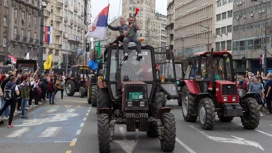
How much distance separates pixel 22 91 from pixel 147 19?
121043mm

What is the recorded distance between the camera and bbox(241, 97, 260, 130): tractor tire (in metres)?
14.3

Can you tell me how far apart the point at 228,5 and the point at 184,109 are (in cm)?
6076

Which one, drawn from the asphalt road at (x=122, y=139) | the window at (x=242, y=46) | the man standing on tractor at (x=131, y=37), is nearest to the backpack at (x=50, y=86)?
the asphalt road at (x=122, y=139)

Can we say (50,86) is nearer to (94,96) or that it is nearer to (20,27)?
(94,96)

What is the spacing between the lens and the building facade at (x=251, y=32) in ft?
185

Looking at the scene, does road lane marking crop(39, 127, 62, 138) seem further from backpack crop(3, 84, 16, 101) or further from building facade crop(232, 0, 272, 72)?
building facade crop(232, 0, 272, 72)

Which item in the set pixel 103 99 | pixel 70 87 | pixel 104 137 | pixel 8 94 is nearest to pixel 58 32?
pixel 70 87

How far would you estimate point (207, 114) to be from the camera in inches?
548

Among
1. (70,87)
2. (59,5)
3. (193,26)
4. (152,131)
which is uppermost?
(59,5)

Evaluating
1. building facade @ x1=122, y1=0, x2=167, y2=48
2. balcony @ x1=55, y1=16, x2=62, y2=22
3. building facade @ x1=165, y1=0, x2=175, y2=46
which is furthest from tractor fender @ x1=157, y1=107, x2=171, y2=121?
building facade @ x1=165, y1=0, x2=175, y2=46

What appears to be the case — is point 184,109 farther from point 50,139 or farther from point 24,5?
point 24,5

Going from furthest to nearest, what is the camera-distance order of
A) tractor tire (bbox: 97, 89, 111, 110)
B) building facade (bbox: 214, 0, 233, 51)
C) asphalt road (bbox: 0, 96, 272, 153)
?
building facade (bbox: 214, 0, 233, 51) → tractor tire (bbox: 97, 89, 111, 110) → asphalt road (bbox: 0, 96, 272, 153)

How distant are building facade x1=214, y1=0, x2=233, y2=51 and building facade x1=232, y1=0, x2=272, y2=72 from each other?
5.56 metres

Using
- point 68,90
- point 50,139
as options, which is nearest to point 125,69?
point 50,139
